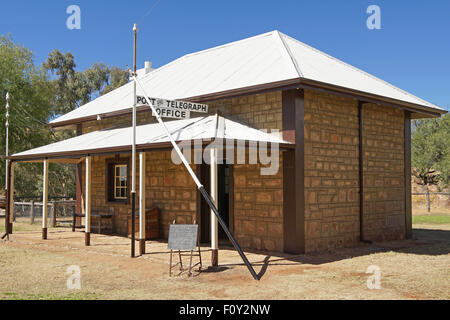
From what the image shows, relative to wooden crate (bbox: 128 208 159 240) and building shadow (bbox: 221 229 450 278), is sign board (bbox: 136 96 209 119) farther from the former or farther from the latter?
wooden crate (bbox: 128 208 159 240)

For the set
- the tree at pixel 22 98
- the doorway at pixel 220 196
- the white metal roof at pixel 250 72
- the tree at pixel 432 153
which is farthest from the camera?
the tree at pixel 432 153

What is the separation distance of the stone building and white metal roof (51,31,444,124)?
5cm

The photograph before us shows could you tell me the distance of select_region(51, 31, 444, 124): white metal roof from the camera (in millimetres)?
10430

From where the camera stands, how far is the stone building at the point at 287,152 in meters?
9.74

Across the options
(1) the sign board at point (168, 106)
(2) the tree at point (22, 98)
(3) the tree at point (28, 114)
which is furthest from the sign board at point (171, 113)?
(2) the tree at point (22, 98)

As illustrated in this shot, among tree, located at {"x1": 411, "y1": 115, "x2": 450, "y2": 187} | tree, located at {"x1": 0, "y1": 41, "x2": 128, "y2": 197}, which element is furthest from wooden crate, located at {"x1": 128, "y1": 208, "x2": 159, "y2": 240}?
tree, located at {"x1": 411, "y1": 115, "x2": 450, "y2": 187}

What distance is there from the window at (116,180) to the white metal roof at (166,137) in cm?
Result: 104

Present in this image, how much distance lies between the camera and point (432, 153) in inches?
1257

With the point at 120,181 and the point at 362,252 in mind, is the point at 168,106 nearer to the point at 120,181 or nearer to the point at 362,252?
the point at 362,252

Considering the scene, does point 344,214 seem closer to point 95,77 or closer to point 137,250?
point 137,250

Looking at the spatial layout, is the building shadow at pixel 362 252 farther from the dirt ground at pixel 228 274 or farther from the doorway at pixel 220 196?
the doorway at pixel 220 196

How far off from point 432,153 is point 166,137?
87.9ft
